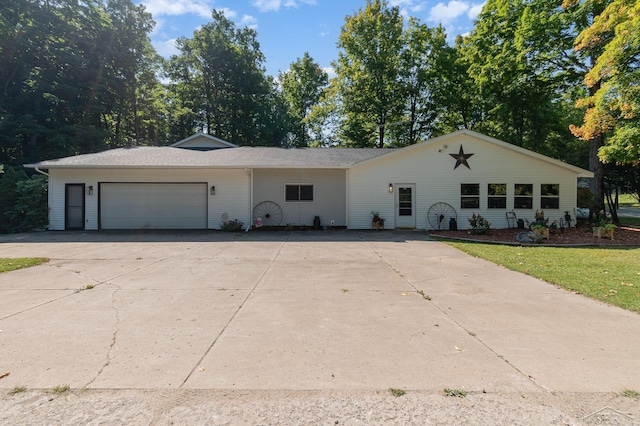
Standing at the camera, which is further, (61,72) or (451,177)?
(61,72)

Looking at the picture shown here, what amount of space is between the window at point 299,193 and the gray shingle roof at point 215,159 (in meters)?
1.28

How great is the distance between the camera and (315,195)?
15500mm

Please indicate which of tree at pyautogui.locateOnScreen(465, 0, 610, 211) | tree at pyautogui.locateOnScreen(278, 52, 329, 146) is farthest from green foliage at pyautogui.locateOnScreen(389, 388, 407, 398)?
tree at pyautogui.locateOnScreen(278, 52, 329, 146)

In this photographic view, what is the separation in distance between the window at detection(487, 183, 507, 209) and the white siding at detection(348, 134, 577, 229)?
162 mm

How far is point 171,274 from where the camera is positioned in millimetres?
6688

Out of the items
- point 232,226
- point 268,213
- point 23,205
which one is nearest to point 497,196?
point 268,213

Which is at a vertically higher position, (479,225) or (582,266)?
(479,225)

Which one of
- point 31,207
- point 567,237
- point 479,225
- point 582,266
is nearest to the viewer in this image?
point 582,266

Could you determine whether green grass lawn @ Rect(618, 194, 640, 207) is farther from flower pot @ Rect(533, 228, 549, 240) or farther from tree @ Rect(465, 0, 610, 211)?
flower pot @ Rect(533, 228, 549, 240)

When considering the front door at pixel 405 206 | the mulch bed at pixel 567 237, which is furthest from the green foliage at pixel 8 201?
the mulch bed at pixel 567 237

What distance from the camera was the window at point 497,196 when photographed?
14.4m

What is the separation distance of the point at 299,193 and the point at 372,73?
56.7 feet

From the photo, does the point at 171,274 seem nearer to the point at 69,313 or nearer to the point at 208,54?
the point at 69,313

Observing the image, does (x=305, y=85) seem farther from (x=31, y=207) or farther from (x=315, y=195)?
(x=31, y=207)
